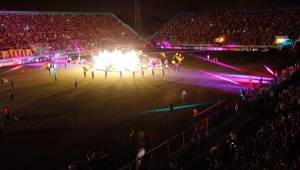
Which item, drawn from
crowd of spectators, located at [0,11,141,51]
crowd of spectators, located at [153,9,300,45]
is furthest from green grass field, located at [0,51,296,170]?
crowd of spectators, located at [153,9,300,45]

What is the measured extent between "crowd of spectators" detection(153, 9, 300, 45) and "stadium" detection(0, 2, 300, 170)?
33 cm

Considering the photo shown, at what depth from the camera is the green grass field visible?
57.9 feet

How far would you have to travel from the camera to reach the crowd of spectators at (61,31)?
2443 inches

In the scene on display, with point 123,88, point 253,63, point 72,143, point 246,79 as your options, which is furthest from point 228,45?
point 72,143

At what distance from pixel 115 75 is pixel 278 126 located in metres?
25.2

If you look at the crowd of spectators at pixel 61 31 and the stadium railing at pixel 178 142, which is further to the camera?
the crowd of spectators at pixel 61 31

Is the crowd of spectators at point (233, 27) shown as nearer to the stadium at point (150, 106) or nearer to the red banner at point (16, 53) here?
the stadium at point (150, 106)

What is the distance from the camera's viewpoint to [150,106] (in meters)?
25.2

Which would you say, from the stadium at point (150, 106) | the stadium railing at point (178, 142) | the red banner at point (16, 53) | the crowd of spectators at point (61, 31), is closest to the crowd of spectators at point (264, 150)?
the stadium at point (150, 106)

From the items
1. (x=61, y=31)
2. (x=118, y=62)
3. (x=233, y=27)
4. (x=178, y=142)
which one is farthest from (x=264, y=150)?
(x=61, y=31)

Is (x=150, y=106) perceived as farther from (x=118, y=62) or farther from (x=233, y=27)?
(x=233, y=27)

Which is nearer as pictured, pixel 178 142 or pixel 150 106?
pixel 178 142

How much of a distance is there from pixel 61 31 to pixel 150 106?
47.7 meters

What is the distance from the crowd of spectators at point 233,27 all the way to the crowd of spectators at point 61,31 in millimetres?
8939
